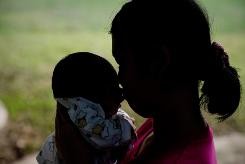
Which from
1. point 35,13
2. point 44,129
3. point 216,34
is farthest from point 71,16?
point 44,129

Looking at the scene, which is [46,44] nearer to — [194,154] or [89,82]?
[89,82]

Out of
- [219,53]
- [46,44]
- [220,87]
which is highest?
[219,53]

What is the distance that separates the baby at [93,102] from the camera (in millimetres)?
2223

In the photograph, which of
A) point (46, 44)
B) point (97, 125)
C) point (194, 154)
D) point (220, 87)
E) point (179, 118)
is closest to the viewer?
point (194, 154)

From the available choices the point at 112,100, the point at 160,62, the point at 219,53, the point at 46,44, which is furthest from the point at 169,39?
the point at 46,44

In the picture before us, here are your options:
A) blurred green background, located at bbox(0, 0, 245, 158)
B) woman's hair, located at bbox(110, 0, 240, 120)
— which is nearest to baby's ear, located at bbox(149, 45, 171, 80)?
woman's hair, located at bbox(110, 0, 240, 120)

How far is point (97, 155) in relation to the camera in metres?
2.25

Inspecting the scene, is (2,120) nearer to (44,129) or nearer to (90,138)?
(44,129)

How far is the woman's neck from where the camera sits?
186 cm

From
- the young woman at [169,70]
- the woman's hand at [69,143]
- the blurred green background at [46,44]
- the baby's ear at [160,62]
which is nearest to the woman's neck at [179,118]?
the young woman at [169,70]

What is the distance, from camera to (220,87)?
1989 millimetres

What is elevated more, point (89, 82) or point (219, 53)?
point (219, 53)

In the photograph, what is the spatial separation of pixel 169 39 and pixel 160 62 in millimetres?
83

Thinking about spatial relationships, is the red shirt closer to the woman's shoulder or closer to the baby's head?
the woman's shoulder
